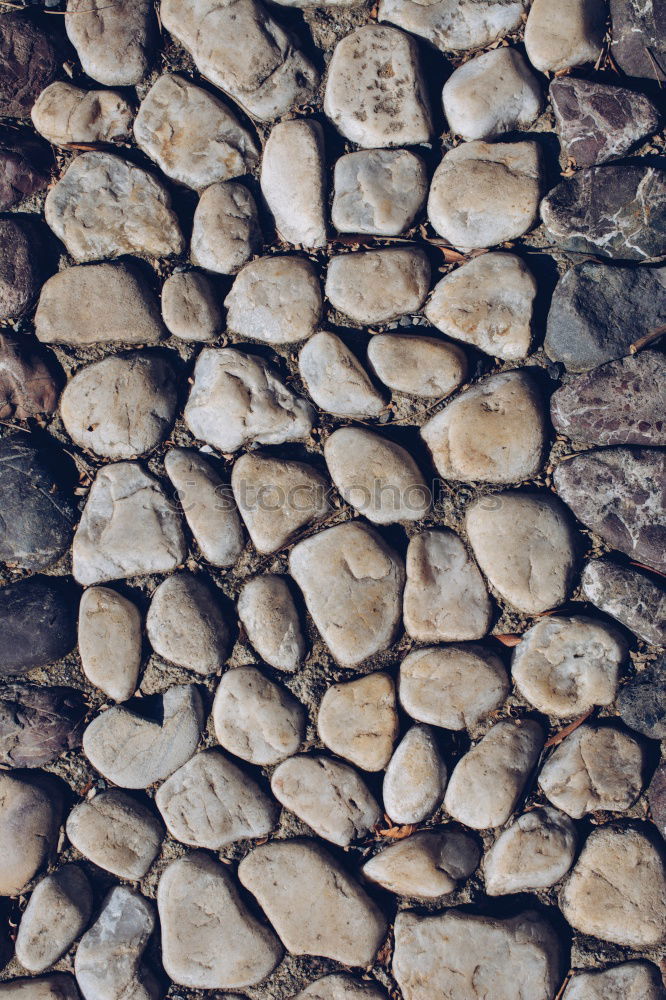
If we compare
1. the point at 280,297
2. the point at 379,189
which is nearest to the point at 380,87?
the point at 379,189

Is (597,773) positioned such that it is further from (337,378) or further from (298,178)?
(298,178)

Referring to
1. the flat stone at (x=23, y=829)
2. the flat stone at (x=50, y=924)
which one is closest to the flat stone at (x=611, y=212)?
the flat stone at (x=23, y=829)

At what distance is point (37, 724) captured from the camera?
2086 mm

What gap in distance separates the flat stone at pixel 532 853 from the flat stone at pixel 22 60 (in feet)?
8.38

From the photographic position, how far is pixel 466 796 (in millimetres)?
1982

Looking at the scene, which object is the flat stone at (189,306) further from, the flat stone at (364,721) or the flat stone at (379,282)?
the flat stone at (364,721)

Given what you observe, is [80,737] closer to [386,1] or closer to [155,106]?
[155,106]

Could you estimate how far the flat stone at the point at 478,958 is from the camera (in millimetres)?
1927

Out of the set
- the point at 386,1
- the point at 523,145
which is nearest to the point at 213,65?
the point at 386,1

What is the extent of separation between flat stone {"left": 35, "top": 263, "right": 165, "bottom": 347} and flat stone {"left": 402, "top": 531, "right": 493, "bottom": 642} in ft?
3.34

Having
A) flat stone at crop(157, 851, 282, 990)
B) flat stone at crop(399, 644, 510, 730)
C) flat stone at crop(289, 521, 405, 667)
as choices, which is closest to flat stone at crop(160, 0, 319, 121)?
flat stone at crop(289, 521, 405, 667)

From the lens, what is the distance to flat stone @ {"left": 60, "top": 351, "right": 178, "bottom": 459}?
2076 mm

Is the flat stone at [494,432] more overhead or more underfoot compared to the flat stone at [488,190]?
more underfoot

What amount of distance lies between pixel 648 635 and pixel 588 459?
0.52 metres
